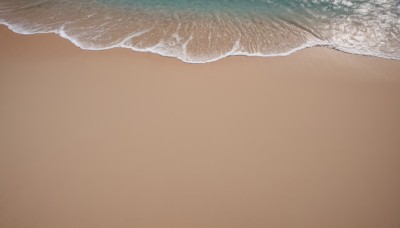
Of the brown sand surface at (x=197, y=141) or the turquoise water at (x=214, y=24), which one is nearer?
the brown sand surface at (x=197, y=141)

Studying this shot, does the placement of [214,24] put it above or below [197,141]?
above

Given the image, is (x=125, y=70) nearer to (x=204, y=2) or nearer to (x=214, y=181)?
(x=214, y=181)

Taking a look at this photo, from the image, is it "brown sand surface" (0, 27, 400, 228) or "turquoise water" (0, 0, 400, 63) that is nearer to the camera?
"brown sand surface" (0, 27, 400, 228)

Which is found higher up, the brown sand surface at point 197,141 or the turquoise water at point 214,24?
the turquoise water at point 214,24

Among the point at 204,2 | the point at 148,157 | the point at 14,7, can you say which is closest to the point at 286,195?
the point at 148,157

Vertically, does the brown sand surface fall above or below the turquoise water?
below
